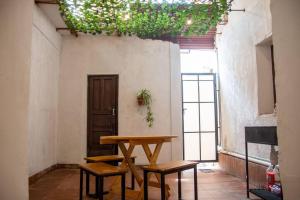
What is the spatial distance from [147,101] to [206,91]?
154 centimetres

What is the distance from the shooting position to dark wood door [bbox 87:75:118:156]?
20.5ft

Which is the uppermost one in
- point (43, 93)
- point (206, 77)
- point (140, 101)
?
point (206, 77)

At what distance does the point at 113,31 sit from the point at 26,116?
5.24 m

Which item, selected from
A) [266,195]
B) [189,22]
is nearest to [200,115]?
[189,22]

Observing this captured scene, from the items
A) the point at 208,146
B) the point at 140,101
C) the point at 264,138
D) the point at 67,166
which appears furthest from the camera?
the point at 208,146

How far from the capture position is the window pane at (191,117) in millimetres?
6668

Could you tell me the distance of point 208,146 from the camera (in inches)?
261

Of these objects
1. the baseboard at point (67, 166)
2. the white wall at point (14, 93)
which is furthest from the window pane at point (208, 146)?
the white wall at point (14, 93)

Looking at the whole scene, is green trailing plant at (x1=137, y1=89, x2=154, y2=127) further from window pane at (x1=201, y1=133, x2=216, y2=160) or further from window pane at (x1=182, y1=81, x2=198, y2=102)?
window pane at (x1=201, y1=133, x2=216, y2=160)

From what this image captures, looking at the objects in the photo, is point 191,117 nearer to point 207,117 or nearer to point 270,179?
point 207,117

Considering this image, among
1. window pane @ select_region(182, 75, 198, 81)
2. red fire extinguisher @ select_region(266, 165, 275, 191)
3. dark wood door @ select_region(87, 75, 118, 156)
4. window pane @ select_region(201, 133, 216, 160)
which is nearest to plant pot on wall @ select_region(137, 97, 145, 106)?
dark wood door @ select_region(87, 75, 118, 156)

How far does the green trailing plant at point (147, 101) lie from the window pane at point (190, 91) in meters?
0.94

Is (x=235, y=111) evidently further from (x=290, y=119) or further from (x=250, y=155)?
(x=290, y=119)

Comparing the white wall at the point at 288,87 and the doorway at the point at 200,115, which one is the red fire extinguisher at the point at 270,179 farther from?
the doorway at the point at 200,115
